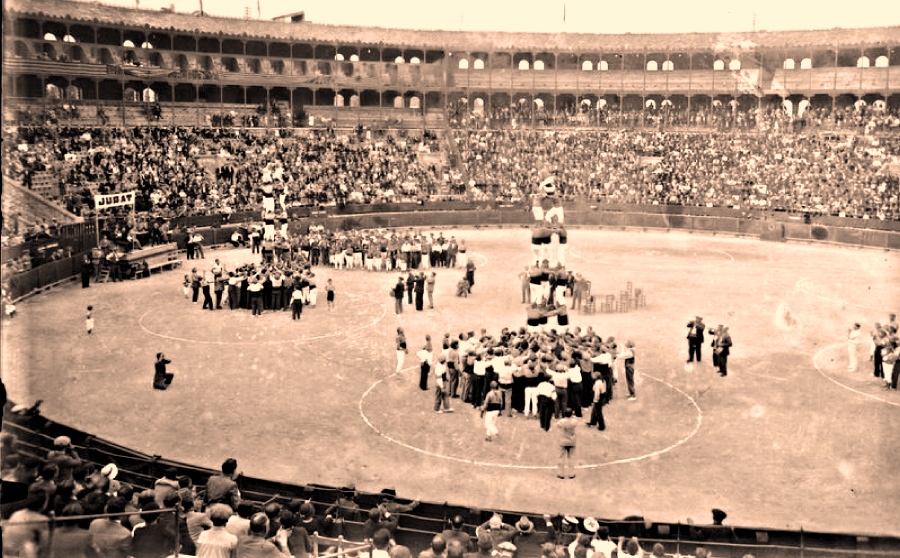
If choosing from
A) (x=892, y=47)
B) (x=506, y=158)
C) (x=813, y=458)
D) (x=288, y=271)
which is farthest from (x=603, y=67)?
(x=813, y=458)

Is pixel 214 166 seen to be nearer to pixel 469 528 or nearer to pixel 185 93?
pixel 185 93

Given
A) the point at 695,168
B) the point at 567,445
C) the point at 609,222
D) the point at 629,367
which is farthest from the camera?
the point at 695,168

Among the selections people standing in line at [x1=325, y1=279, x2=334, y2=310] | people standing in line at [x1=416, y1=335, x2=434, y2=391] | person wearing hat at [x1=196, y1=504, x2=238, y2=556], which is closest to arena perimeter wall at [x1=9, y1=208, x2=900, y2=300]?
people standing in line at [x1=325, y1=279, x2=334, y2=310]

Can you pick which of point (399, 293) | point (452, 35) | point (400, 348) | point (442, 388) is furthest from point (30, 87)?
point (442, 388)

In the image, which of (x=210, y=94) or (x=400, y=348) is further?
(x=210, y=94)

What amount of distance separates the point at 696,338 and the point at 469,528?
12977mm

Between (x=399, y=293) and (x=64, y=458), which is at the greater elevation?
(x=399, y=293)

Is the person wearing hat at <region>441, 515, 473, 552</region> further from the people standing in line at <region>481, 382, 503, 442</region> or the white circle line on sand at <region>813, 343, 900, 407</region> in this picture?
the white circle line on sand at <region>813, 343, 900, 407</region>

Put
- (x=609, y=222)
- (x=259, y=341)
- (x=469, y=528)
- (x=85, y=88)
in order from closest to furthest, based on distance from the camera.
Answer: (x=469, y=528), (x=259, y=341), (x=609, y=222), (x=85, y=88)

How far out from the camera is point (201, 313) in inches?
1176

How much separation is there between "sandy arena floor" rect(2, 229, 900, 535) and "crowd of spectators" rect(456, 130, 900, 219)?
1997cm

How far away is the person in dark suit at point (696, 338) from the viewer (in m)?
23.8

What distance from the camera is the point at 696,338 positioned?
23734mm

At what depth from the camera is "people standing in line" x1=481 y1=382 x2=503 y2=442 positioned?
17984mm
